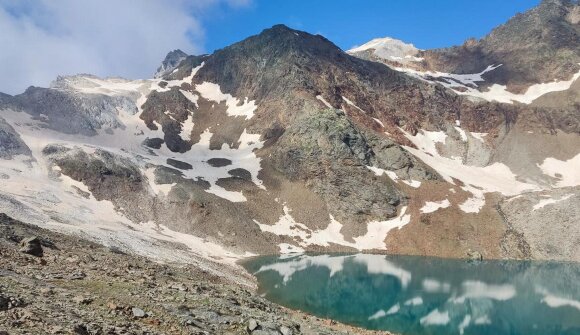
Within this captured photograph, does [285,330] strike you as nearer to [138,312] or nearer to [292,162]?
[138,312]

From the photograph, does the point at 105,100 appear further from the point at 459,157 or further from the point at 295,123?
the point at 459,157

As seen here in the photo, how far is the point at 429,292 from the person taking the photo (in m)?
64.6

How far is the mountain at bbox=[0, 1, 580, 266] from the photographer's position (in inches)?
4045

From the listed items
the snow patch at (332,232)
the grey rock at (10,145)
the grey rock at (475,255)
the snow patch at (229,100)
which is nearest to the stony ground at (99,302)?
the snow patch at (332,232)

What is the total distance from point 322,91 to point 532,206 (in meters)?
79.9

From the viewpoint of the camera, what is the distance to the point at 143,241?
75.4 metres

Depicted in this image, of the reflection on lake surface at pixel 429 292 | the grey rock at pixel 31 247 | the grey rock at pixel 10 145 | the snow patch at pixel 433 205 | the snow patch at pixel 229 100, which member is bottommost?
the reflection on lake surface at pixel 429 292

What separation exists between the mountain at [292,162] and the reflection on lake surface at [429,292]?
12.8 meters

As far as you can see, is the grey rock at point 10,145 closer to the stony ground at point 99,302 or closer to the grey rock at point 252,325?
the stony ground at point 99,302

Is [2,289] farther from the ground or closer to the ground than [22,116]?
closer to the ground

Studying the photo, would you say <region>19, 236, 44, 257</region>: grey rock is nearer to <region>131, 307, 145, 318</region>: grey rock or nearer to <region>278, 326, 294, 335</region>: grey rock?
<region>131, 307, 145, 318</region>: grey rock

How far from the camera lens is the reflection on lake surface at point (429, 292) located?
160 feet

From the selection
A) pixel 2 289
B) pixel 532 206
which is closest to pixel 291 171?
pixel 532 206

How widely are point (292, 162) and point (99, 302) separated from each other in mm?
114003
